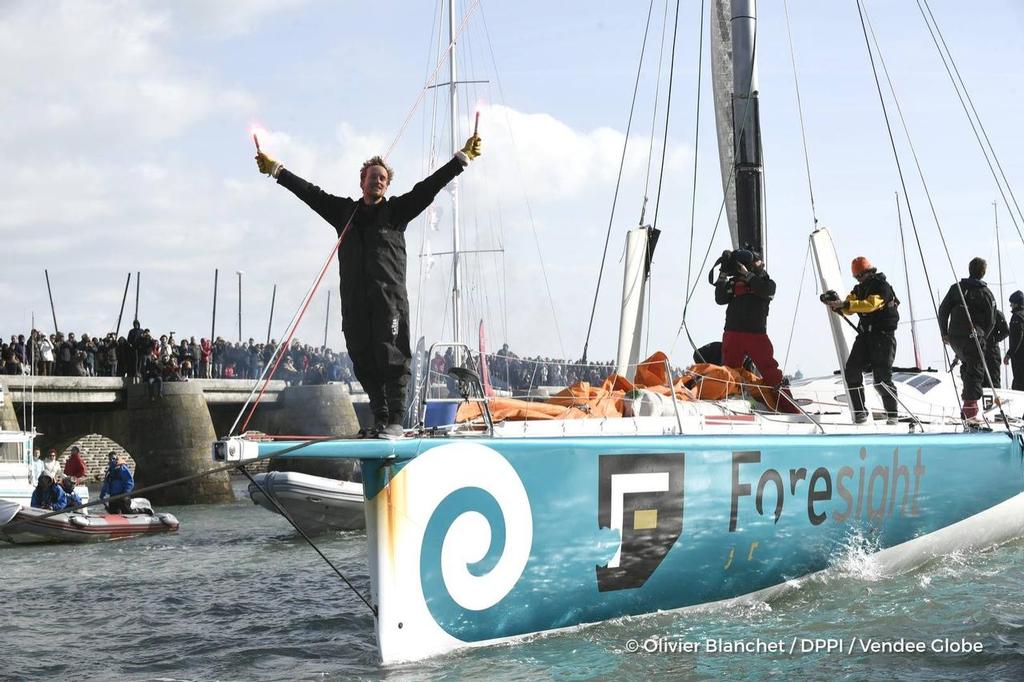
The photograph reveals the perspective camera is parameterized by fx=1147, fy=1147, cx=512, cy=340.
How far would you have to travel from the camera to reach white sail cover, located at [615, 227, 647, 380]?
9.59 m

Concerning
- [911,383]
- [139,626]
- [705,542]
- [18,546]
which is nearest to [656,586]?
[705,542]

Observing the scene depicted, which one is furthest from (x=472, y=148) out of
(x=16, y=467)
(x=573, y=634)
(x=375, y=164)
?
(x=16, y=467)

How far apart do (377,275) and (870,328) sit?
4.85 meters

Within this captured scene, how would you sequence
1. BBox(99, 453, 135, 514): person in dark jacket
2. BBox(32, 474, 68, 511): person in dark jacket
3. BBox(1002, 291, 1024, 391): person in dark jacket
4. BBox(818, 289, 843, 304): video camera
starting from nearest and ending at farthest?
BBox(818, 289, 843, 304): video camera < BBox(1002, 291, 1024, 391): person in dark jacket < BBox(99, 453, 135, 514): person in dark jacket < BBox(32, 474, 68, 511): person in dark jacket

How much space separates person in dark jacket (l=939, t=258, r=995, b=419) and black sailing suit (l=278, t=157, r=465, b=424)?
575cm

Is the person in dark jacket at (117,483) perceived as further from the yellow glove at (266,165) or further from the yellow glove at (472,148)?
the yellow glove at (472,148)

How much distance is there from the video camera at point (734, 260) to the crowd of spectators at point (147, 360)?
14862 millimetres

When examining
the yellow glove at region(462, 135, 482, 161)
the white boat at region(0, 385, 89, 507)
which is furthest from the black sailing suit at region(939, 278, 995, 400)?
the white boat at region(0, 385, 89, 507)

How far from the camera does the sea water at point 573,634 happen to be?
628 centimetres

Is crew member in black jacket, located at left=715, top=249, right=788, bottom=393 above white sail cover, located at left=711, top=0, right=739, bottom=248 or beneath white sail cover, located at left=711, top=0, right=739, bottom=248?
beneath

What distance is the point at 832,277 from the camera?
9797mm

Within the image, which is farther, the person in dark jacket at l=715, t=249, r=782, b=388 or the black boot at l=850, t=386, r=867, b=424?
the person in dark jacket at l=715, t=249, r=782, b=388

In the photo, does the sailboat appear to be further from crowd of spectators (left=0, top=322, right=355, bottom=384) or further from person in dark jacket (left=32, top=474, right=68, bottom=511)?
crowd of spectators (left=0, top=322, right=355, bottom=384)

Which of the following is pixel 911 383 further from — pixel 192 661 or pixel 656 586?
pixel 192 661
